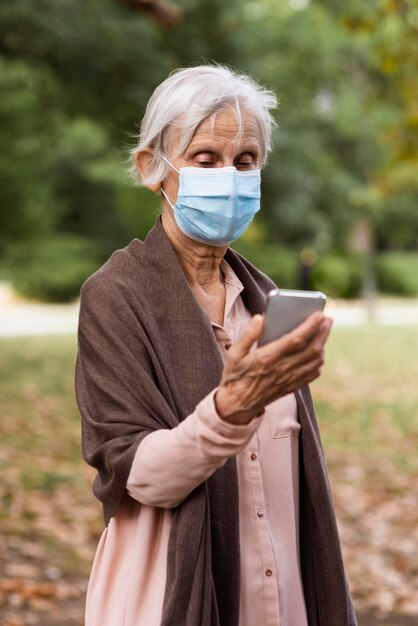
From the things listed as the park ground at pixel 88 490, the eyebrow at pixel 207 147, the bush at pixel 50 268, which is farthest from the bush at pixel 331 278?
the eyebrow at pixel 207 147

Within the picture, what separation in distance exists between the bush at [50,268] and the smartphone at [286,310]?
101 feet

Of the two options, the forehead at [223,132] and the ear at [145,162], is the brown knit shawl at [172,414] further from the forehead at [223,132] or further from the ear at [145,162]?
the forehead at [223,132]

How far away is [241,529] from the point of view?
222 cm

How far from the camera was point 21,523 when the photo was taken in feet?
23.7

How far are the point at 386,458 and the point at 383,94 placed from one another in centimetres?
2360

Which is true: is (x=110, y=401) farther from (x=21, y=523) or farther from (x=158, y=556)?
(x=21, y=523)

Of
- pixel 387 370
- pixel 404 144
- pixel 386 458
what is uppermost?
pixel 404 144

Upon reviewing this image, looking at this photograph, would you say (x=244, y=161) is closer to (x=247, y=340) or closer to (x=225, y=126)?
(x=225, y=126)

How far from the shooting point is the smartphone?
1.81m

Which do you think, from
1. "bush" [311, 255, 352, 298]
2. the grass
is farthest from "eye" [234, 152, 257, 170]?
"bush" [311, 255, 352, 298]

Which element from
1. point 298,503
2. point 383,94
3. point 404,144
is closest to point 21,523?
point 298,503

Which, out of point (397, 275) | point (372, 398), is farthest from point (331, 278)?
point (372, 398)

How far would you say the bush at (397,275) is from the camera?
39.2m

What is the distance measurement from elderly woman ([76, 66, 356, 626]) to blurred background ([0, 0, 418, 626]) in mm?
428
